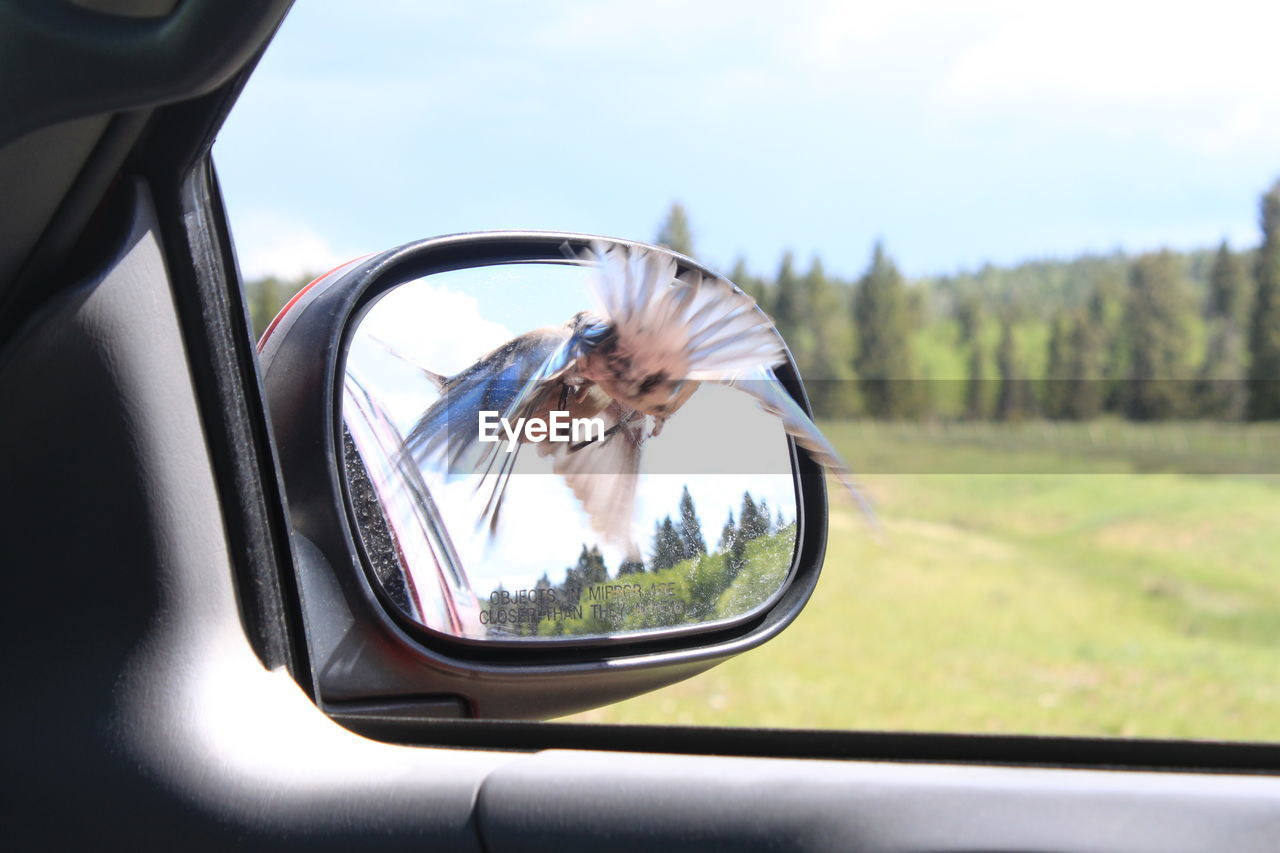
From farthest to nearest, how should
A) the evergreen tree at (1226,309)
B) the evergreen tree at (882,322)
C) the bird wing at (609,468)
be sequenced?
1. the evergreen tree at (1226,309)
2. the evergreen tree at (882,322)
3. the bird wing at (609,468)

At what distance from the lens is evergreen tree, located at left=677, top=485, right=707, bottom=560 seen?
1376 millimetres

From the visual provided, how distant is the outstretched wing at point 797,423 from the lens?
1.41 m

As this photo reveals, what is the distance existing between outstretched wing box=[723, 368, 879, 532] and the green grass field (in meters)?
0.03

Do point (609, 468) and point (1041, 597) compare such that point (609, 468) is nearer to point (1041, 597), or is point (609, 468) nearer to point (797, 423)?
point (797, 423)

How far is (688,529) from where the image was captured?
1380 mm

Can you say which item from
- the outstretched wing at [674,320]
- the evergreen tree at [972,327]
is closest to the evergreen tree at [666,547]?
the outstretched wing at [674,320]

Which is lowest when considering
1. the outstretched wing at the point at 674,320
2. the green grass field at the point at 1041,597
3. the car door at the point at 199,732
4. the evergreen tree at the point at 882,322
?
the green grass field at the point at 1041,597

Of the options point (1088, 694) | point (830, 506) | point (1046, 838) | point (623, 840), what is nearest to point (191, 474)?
point (623, 840)

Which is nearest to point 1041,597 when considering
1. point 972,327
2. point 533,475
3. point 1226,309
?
point 972,327

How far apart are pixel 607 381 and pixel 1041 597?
24.0 meters

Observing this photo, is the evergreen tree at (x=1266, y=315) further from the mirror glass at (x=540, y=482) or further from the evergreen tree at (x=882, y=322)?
the mirror glass at (x=540, y=482)

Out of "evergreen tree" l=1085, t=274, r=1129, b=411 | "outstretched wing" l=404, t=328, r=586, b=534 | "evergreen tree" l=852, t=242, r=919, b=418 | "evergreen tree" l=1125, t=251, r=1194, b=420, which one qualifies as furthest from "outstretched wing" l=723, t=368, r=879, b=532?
"evergreen tree" l=1085, t=274, r=1129, b=411

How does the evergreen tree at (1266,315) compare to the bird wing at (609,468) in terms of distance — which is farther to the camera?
the evergreen tree at (1266,315)

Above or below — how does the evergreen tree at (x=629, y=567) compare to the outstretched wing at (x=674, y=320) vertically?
below
